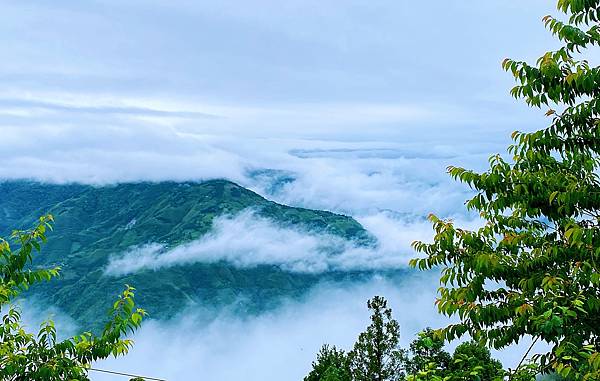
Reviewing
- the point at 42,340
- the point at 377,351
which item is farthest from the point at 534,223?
the point at 377,351

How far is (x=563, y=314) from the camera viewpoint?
7234mm

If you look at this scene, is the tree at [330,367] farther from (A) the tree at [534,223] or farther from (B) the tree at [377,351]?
(A) the tree at [534,223]

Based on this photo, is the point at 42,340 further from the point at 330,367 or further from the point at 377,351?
the point at 330,367

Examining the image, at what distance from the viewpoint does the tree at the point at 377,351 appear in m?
36.9

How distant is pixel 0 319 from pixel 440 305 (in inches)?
275

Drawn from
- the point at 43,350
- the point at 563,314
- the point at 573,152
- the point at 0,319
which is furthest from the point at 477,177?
the point at 0,319

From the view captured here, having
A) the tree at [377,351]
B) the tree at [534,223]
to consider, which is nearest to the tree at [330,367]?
the tree at [377,351]

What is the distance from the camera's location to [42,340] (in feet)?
30.0

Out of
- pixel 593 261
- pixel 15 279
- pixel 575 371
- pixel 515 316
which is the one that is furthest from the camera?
pixel 15 279

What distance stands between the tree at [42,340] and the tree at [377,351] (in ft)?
91.7

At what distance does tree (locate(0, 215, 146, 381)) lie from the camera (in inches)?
346

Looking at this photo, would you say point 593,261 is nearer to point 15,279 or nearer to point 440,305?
point 440,305

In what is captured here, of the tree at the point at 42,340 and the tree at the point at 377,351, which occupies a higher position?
the tree at the point at 377,351

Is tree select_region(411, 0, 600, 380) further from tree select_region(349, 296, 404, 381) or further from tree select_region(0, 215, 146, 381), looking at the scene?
tree select_region(349, 296, 404, 381)
